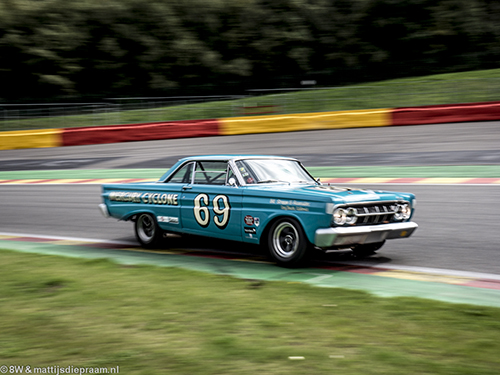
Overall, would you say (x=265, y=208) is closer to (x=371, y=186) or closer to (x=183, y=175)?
(x=183, y=175)

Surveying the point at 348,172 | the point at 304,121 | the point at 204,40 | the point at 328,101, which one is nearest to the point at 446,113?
the point at 328,101

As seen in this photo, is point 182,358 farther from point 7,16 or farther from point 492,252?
point 7,16

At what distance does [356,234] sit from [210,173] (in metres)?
2.29

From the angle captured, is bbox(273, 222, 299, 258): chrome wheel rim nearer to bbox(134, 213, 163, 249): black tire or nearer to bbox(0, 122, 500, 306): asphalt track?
bbox(0, 122, 500, 306): asphalt track

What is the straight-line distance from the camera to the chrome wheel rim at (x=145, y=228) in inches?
326

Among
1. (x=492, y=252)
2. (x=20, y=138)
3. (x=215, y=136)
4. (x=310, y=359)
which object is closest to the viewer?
(x=310, y=359)

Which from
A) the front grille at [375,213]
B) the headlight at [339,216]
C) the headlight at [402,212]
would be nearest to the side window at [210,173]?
the headlight at [339,216]

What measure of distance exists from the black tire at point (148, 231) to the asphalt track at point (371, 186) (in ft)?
2.41

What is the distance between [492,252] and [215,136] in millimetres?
15793

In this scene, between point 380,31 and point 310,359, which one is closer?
point 310,359

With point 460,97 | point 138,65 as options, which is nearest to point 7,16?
point 138,65

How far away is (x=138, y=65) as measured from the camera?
124ft

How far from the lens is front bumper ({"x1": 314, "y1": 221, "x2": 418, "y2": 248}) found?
6.09 m

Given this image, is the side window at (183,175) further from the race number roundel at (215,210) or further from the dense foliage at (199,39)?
the dense foliage at (199,39)
